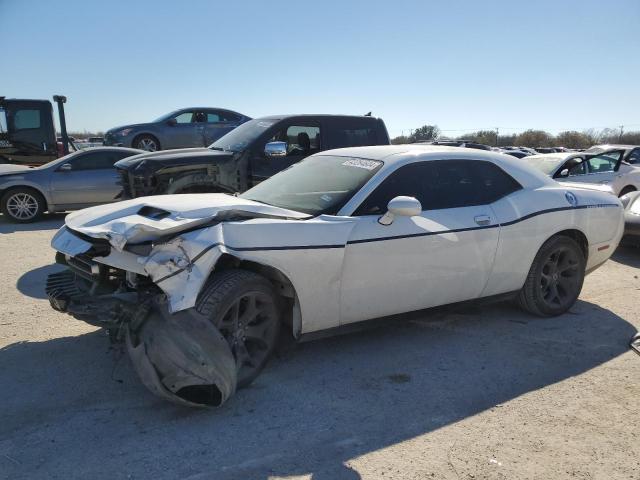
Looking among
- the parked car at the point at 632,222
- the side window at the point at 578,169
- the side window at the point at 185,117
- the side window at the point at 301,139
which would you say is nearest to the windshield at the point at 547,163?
the side window at the point at 578,169

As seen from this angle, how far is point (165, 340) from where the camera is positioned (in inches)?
114

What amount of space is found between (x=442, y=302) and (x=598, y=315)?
6.49 ft

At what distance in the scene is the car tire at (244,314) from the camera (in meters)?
Result: 3.11

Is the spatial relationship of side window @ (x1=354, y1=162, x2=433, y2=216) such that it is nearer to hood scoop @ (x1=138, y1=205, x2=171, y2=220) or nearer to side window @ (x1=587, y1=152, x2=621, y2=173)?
hood scoop @ (x1=138, y1=205, x2=171, y2=220)

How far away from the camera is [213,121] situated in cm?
1388

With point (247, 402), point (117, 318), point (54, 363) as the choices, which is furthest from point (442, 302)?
point (54, 363)

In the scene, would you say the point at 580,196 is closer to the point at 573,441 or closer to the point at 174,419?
the point at 573,441

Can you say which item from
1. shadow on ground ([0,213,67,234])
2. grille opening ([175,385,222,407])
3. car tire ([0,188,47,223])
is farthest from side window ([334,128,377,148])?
car tire ([0,188,47,223])

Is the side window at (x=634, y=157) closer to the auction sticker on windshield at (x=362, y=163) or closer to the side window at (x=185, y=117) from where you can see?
the auction sticker on windshield at (x=362, y=163)

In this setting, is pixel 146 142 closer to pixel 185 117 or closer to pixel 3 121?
pixel 185 117

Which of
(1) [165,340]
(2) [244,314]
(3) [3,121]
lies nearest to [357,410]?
(2) [244,314]

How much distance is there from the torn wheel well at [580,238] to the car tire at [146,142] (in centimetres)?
1152

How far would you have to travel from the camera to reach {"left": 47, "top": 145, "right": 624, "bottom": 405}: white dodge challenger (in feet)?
9.73

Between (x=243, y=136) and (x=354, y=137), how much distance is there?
168cm
